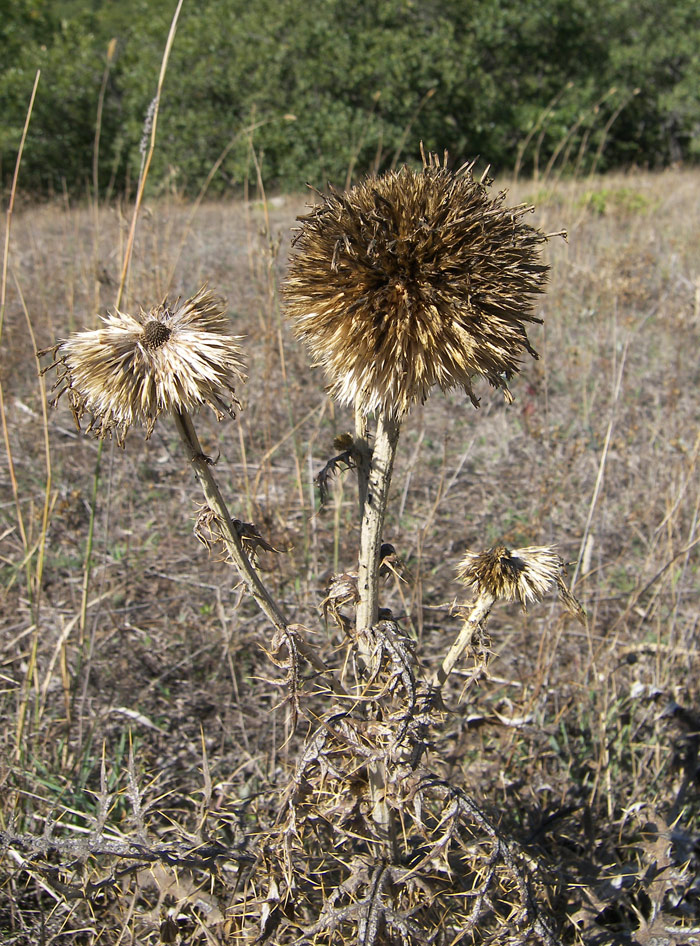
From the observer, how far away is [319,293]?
124 centimetres

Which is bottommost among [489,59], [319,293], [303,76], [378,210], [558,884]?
[558,884]

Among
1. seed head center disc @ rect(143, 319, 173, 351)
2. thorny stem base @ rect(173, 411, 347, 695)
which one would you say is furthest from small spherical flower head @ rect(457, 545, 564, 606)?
seed head center disc @ rect(143, 319, 173, 351)

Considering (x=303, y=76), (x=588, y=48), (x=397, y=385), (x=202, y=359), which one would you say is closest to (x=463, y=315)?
(x=397, y=385)

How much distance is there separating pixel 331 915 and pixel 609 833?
109 cm

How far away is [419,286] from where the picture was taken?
1.17m

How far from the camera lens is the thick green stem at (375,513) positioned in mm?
1196

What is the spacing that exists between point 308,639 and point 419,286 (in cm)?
187

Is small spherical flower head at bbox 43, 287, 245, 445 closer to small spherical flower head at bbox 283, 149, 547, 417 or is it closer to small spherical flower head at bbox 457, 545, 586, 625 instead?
small spherical flower head at bbox 283, 149, 547, 417

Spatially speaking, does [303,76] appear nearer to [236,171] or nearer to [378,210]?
[236,171]

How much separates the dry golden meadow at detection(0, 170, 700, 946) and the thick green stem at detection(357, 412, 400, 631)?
5.4 inches

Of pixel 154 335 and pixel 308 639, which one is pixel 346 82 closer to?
pixel 308 639

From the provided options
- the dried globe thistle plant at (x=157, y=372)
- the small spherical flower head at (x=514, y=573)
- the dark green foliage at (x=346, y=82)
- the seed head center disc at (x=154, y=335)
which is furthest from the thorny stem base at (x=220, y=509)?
the dark green foliage at (x=346, y=82)

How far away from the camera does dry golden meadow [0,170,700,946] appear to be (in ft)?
5.79

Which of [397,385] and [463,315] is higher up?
[463,315]
